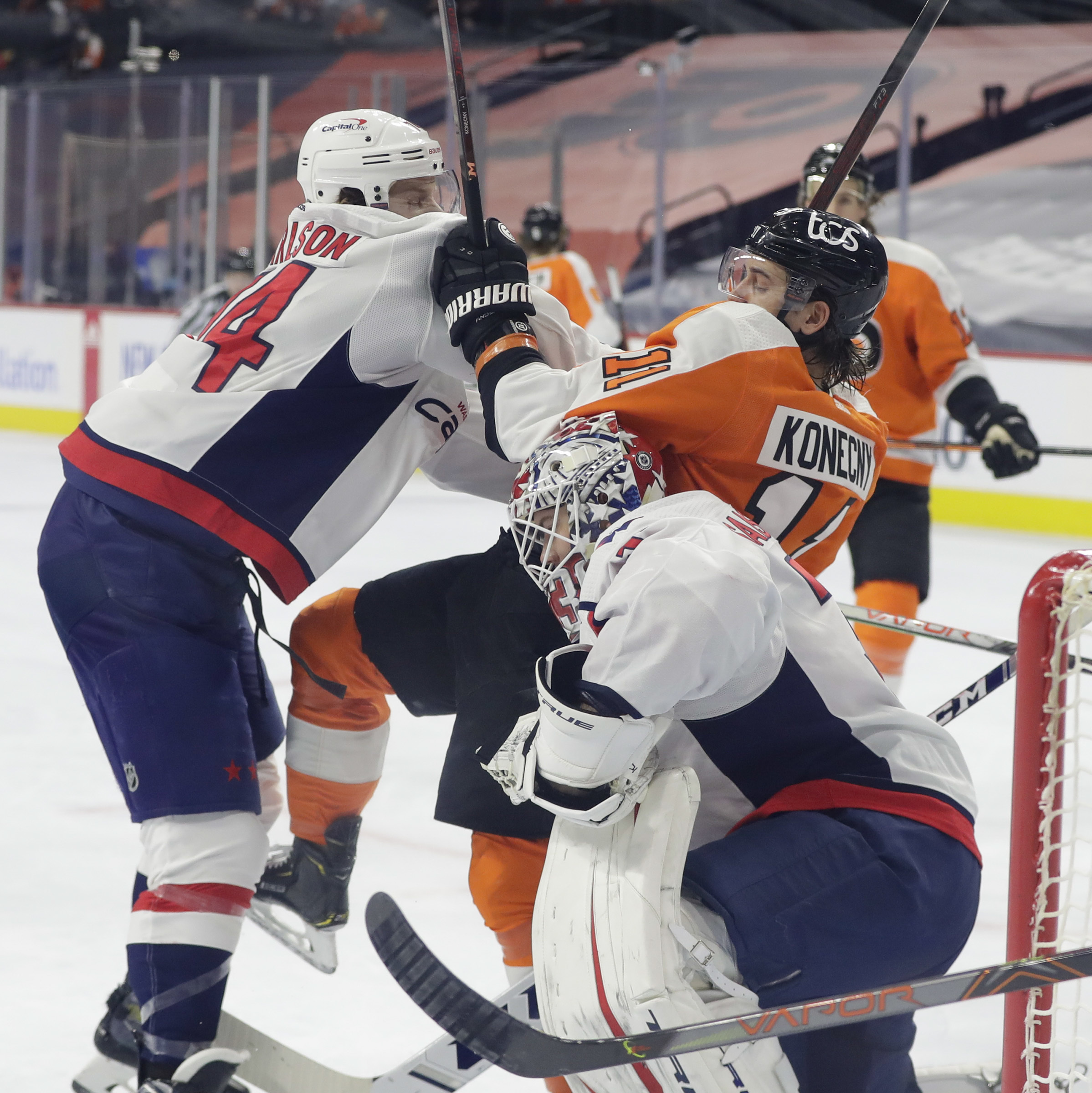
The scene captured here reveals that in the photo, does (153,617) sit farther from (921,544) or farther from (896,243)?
(896,243)

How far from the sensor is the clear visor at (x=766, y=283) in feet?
4.79

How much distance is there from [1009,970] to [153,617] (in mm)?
895

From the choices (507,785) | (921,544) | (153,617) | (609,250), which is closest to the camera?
(507,785)

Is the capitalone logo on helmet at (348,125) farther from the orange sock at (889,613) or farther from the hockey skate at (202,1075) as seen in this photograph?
the orange sock at (889,613)

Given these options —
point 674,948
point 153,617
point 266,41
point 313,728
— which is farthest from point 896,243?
point 266,41

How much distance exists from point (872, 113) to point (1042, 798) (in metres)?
0.90

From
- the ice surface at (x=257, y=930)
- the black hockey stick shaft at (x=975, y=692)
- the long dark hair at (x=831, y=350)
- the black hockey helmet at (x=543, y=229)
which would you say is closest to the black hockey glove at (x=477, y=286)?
the long dark hair at (x=831, y=350)

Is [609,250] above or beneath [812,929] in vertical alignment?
beneath

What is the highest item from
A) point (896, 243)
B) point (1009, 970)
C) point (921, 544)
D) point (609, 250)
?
point (896, 243)

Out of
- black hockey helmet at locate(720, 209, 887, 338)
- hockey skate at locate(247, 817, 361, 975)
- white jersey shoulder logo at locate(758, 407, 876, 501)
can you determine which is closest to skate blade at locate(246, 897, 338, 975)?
hockey skate at locate(247, 817, 361, 975)

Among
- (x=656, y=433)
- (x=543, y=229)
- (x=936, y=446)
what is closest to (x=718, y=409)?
(x=656, y=433)

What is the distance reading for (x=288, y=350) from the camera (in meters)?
1.55

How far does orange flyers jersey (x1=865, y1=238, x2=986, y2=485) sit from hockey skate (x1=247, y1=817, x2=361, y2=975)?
1.53m

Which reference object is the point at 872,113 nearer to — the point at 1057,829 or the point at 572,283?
the point at 1057,829
